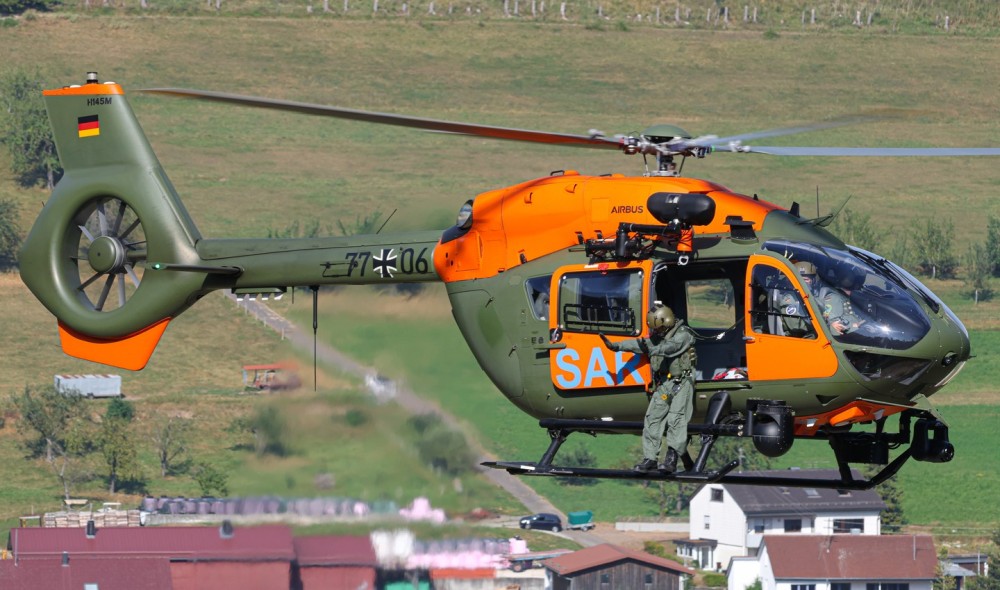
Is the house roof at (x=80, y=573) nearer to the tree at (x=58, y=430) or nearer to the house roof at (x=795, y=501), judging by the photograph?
the house roof at (x=795, y=501)

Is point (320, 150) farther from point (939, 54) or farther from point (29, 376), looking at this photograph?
point (939, 54)

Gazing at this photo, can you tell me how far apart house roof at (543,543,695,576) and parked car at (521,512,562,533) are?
375 cm

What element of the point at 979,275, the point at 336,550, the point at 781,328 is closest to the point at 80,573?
the point at 336,550

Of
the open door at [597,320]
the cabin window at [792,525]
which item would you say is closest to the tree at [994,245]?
the cabin window at [792,525]

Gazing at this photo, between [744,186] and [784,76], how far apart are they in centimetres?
2767

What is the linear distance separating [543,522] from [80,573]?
17.2 m

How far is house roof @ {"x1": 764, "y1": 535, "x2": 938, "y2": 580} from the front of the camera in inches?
2147

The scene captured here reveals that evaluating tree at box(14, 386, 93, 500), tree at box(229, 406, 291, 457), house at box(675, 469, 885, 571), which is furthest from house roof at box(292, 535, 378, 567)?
tree at box(14, 386, 93, 500)

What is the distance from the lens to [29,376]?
87.9 metres

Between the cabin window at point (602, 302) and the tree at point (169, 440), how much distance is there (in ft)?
186

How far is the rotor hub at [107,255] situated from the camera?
24.9 metres

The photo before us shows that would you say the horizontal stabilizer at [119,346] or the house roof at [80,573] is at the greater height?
the horizontal stabilizer at [119,346]

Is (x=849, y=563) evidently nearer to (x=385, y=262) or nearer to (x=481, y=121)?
(x=385, y=262)

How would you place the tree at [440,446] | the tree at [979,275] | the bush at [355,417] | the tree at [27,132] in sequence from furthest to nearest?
the tree at [27,132]
the tree at [979,275]
the bush at [355,417]
the tree at [440,446]
